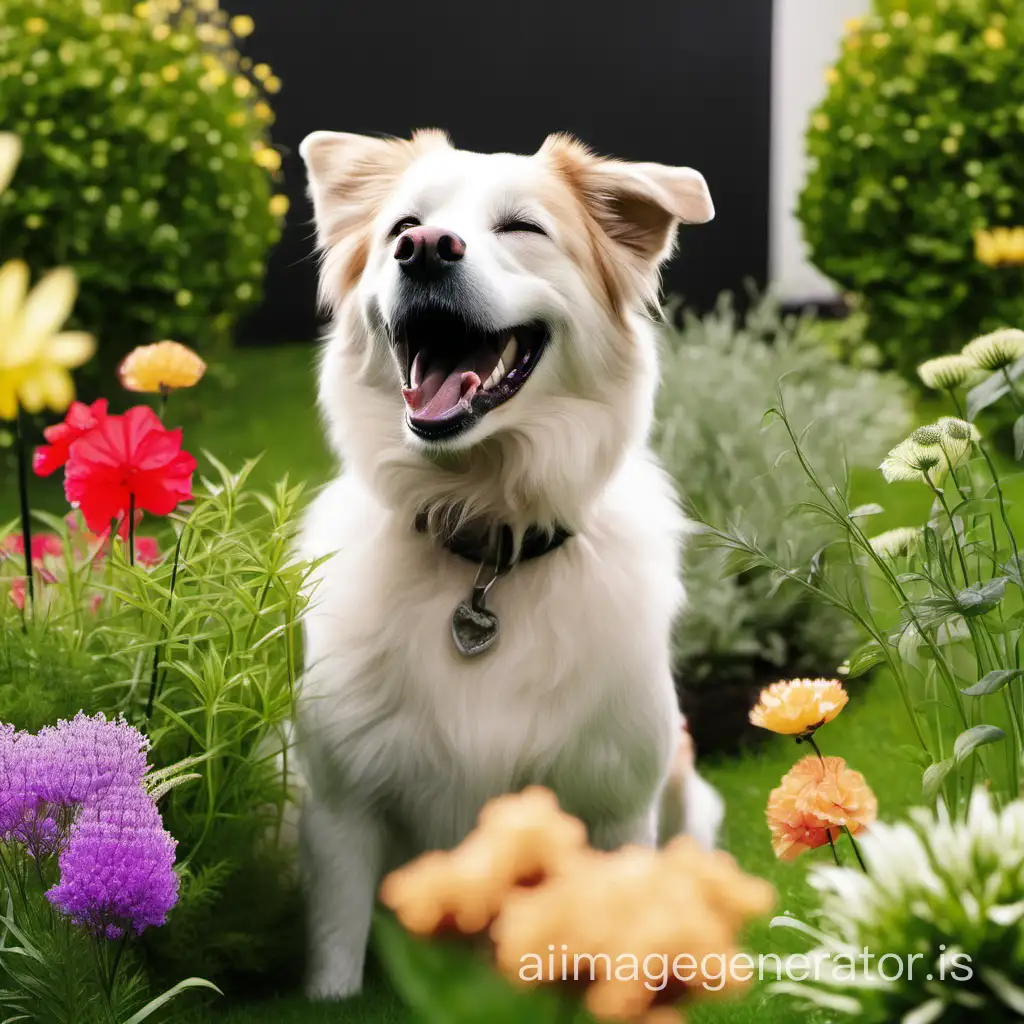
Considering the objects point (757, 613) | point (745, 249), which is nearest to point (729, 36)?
point (745, 249)

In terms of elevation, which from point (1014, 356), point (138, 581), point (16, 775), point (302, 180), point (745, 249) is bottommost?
point (745, 249)

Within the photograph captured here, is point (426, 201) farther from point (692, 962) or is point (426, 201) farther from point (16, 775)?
point (692, 962)

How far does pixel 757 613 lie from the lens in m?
4.20

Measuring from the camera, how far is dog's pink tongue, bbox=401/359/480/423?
2.30m

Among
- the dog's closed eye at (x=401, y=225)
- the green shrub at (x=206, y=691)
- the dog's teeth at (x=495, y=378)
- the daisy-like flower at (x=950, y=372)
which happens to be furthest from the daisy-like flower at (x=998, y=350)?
the green shrub at (x=206, y=691)

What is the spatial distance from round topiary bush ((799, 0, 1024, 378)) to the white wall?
7.00 ft

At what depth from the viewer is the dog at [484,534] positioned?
2.34 metres

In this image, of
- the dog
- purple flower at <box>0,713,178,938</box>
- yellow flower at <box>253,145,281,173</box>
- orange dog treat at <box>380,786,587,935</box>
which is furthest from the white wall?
orange dog treat at <box>380,786,587,935</box>

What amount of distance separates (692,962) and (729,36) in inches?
311

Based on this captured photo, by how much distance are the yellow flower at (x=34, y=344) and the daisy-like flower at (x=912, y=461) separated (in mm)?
1406

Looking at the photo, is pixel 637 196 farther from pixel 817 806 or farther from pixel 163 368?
pixel 817 806

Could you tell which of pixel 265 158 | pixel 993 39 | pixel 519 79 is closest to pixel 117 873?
pixel 265 158

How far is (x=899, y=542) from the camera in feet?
6.61

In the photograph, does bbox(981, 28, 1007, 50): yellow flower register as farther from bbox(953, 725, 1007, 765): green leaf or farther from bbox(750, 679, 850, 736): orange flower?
bbox(953, 725, 1007, 765): green leaf
